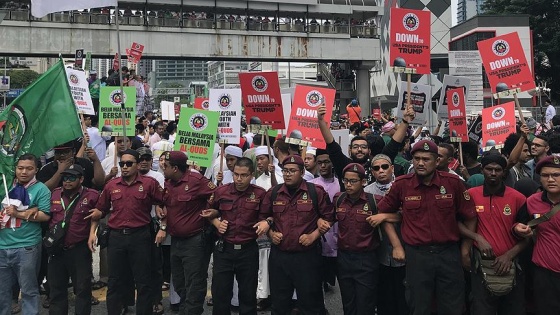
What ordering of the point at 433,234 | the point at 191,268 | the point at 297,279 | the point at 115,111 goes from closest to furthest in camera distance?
1. the point at 433,234
2. the point at 297,279
3. the point at 191,268
4. the point at 115,111

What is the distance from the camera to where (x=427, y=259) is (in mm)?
4387

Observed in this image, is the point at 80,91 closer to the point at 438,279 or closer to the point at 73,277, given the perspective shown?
the point at 73,277

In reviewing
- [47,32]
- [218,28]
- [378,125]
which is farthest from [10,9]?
[378,125]

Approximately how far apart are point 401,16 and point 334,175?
257 centimetres

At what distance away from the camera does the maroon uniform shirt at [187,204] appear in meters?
5.48

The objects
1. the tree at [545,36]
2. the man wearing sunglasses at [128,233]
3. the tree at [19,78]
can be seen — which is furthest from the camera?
the tree at [19,78]

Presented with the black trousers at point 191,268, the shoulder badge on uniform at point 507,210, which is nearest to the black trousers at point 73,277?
the black trousers at point 191,268

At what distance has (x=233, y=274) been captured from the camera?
5.30m

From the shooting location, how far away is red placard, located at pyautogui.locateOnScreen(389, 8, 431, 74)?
22.7ft

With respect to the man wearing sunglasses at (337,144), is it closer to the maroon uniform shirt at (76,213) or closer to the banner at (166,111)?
the maroon uniform shirt at (76,213)

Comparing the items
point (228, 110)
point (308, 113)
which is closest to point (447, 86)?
point (308, 113)

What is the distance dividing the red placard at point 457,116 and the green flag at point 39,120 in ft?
16.6

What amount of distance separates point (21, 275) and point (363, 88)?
89.1 feet

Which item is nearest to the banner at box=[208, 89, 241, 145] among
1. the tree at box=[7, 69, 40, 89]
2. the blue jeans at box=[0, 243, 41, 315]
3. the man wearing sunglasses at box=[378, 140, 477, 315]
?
the blue jeans at box=[0, 243, 41, 315]
